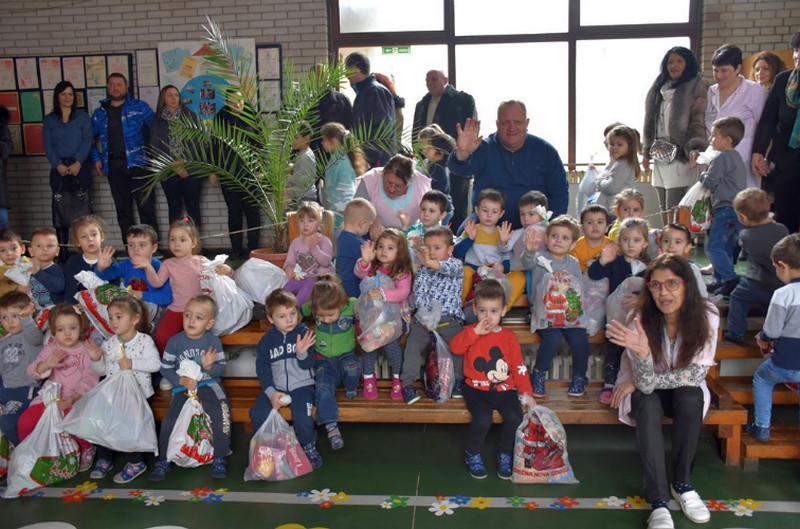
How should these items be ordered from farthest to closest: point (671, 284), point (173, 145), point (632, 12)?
1. point (632, 12)
2. point (173, 145)
3. point (671, 284)

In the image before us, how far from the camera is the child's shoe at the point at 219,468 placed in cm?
332

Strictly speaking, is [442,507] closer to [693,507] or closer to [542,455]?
[542,455]

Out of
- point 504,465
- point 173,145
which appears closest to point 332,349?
point 504,465

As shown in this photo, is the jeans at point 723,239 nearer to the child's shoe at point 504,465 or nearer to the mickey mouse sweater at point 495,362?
the mickey mouse sweater at point 495,362

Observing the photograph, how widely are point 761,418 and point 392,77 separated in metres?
5.53

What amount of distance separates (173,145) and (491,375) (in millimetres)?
4694

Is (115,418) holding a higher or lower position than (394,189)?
lower

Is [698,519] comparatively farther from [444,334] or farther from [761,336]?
[444,334]

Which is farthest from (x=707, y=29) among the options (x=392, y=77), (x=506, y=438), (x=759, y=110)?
(x=506, y=438)

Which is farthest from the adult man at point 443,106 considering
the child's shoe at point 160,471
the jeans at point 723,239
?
the child's shoe at point 160,471

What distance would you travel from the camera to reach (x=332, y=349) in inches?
141

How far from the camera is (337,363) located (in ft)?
11.8

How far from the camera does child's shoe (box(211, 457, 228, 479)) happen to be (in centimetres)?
332

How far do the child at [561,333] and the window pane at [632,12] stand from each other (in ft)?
15.3
